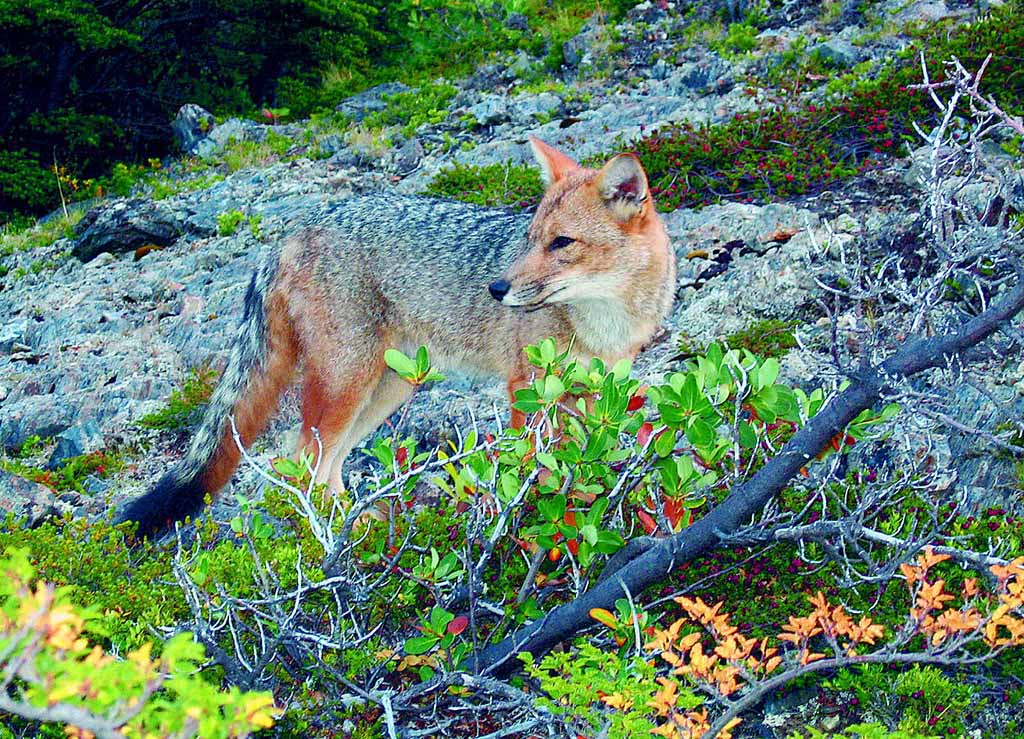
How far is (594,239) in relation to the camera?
6203 millimetres

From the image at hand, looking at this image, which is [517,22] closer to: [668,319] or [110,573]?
[668,319]

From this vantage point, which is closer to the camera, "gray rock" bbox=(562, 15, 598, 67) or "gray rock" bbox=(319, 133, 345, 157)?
"gray rock" bbox=(319, 133, 345, 157)

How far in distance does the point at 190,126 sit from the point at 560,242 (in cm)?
985

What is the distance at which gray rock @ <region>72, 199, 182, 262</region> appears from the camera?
37.9 feet

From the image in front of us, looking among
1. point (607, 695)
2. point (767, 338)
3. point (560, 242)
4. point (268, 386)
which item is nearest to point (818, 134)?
point (767, 338)

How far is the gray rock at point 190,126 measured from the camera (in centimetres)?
1448

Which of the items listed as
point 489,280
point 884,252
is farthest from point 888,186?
point 489,280

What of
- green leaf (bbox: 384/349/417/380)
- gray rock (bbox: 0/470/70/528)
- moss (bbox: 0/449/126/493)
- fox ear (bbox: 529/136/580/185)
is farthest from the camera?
moss (bbox: 0/449/126/493)

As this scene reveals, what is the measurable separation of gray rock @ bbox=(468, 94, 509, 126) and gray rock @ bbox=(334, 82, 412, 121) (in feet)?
5.32

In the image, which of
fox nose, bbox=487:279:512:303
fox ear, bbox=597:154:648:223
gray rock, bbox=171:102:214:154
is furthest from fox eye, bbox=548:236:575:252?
gray rock, bbox=171:102:214:154

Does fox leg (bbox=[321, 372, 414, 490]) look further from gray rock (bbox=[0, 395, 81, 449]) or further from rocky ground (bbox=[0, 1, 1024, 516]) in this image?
gray rock (bbox=[0, 395, 81, 449])

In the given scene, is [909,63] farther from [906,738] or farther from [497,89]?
[906,738]

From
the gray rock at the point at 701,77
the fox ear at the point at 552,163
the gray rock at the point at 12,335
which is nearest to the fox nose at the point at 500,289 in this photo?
the fox ear at the point at 552,163

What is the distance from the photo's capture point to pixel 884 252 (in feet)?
25.3
